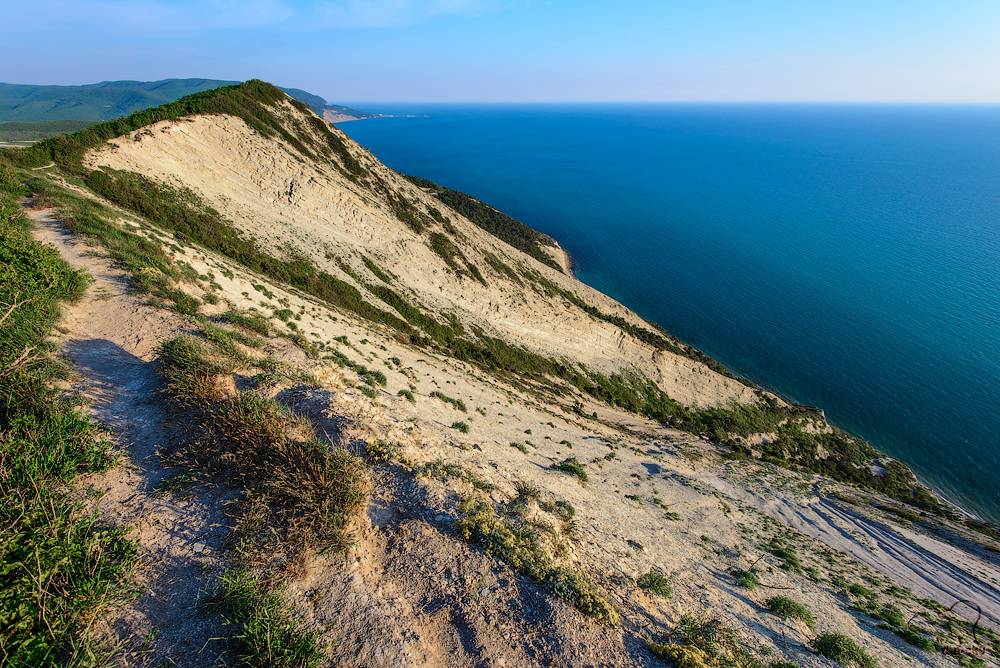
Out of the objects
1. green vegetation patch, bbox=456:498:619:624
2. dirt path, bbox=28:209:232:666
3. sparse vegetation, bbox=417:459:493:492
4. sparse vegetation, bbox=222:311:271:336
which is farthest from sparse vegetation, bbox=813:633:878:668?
sparse vegetation, bbox=222:311:271:336

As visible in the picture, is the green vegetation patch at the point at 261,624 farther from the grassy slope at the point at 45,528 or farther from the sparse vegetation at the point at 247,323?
the sparse vegetation at the point at 247,323

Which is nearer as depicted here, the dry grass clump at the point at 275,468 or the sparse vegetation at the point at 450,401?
the dry grass clump at the point at 275,468

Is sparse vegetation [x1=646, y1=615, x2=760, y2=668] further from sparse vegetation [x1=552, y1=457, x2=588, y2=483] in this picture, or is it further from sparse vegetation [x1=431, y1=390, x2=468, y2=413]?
sparse vegetation [x1=431, y1=390, x2=468, y2=413]

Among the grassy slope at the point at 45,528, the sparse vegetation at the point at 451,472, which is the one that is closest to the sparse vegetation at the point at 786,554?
the sparse vegetation at the point at 451,472

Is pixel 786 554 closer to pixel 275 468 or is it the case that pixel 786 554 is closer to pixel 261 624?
pixel 261 624

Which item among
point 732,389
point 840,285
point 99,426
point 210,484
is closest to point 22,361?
A: point 99,426

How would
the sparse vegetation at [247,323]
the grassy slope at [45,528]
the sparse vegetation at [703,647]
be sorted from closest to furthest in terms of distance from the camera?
1. the grassy slope at [45,528]
2. the sparse vegetation at [703,647]
3. the sparse vegetation at [247,323]
